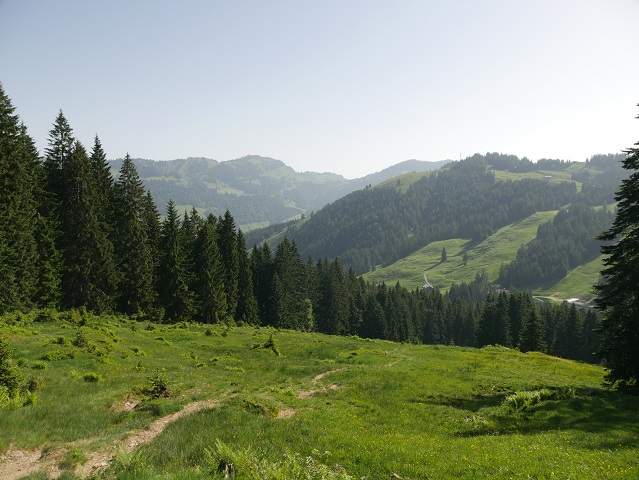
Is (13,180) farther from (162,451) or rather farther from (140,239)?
(162,451)

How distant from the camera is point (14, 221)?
38.1m

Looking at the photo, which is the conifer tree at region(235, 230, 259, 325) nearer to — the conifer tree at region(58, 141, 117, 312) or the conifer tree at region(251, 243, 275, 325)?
the conifer tree at region(251, 243, 275, 325)

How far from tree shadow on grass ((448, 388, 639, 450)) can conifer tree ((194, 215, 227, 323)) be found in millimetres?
49073

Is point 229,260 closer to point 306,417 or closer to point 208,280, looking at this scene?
point 208,280

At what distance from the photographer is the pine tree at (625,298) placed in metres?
26.0

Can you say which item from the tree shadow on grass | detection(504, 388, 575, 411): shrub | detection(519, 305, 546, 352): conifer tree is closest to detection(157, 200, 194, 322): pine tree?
the tree shadow on grass

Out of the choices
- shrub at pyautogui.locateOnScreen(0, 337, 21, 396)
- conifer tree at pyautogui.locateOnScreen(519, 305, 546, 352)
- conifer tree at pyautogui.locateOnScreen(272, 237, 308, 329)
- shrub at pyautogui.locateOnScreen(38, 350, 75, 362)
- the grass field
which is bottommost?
conifer tree at pyautogui.locateOnScreen(519, 305, 546, 352)

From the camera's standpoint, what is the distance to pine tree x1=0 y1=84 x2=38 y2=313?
35.8 metres

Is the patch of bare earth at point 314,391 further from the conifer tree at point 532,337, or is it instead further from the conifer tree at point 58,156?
the conifer tree at point 532,337

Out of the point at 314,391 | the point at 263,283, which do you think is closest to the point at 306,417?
the point at 314,391

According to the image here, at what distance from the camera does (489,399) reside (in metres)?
25.4

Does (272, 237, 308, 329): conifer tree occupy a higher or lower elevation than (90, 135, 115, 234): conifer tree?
lower

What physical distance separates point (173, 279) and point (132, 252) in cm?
755

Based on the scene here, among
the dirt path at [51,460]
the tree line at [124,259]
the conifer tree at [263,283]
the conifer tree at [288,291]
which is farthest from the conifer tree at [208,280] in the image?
the dirt path at [51,460]
